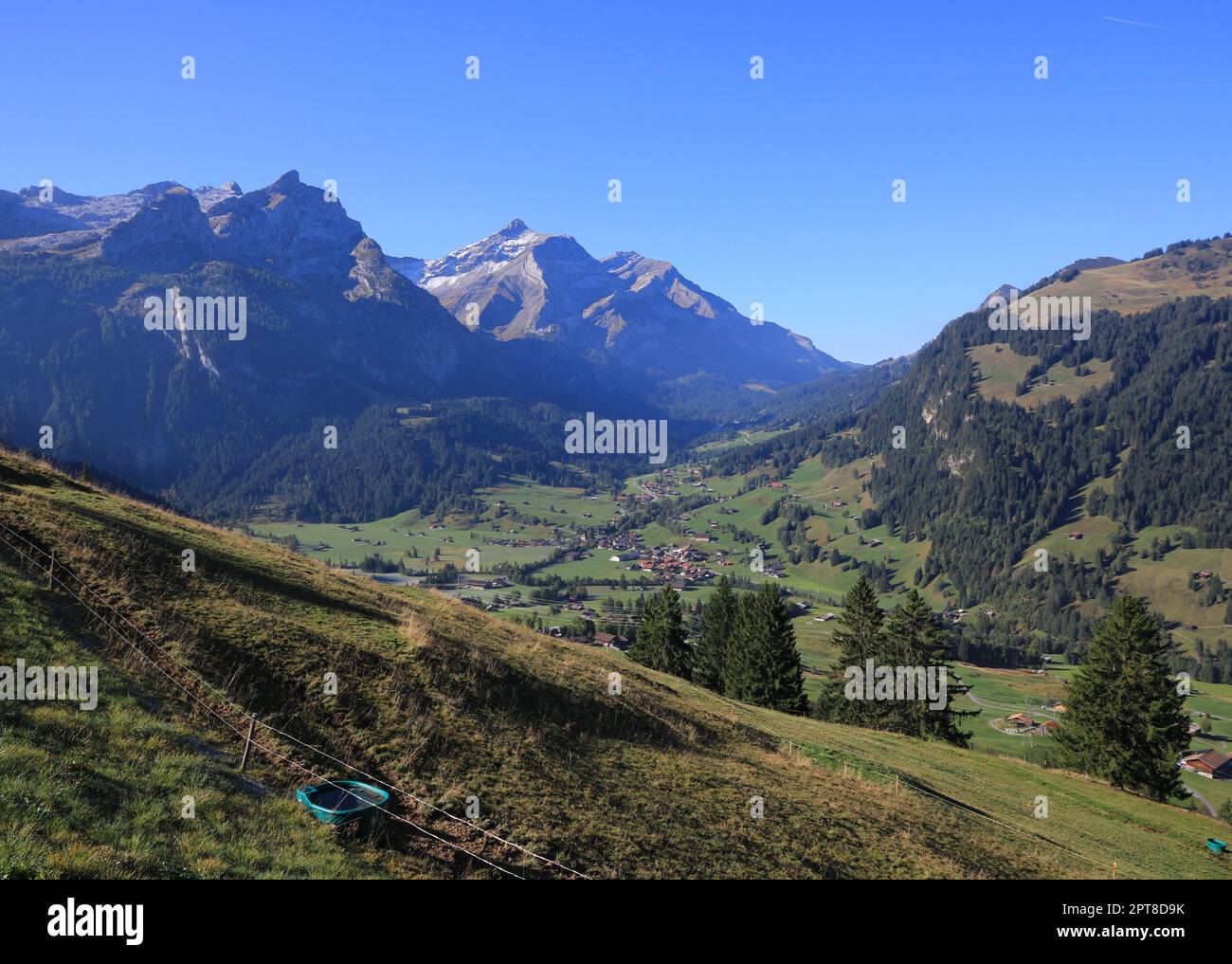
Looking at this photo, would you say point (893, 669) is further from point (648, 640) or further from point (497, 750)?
point (497, 750)

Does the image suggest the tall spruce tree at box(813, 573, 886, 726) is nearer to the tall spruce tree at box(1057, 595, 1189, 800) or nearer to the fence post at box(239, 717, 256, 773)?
the tall spruce tree at box(1057, 595, 1189, 800)

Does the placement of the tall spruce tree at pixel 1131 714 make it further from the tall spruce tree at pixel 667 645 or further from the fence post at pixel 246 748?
the fence post at pixel 246 748

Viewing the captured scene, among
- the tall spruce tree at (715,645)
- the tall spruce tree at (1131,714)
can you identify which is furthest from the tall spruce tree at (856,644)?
the tall spruce tree at (1131,714)

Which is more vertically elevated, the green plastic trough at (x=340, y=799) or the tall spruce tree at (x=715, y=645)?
the green plastic trough at (x=340, y=799)

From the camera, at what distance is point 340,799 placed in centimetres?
1378

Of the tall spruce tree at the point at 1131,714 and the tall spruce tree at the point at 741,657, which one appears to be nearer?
the tall spruce tree at the point at 1131,714

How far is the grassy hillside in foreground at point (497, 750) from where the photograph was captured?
15.2 m

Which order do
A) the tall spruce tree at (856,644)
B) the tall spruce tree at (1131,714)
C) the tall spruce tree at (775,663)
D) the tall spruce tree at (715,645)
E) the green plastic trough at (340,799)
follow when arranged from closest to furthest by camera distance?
the green plastic trough at (340,799) → the tall spruce tree at (1131,714) → the tall spruce tree at (775,663) → the tall spruce tree at (856,644) → the tall spruce tree at (715,645)

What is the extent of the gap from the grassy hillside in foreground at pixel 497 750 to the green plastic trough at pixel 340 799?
34 centimetres
